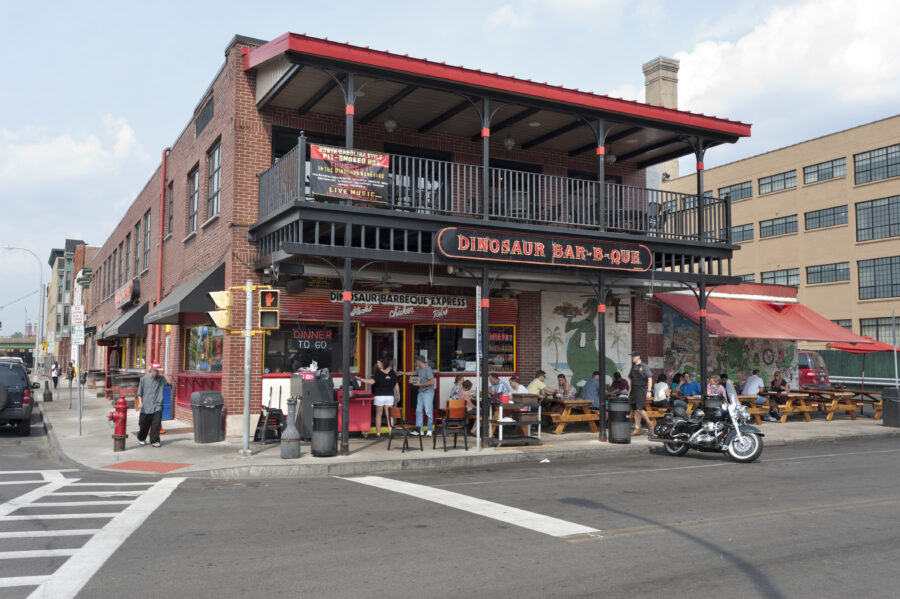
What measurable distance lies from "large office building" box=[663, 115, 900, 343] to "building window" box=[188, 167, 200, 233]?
33945 millimetres

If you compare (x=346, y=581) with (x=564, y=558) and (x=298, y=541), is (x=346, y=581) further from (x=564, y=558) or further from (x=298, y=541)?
(x=564, y=558)

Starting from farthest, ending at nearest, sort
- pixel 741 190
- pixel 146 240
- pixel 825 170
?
pixel 741 190, pixel 825 170, pixel 146 240

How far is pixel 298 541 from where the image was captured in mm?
6590

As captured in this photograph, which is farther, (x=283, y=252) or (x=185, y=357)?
(x=185, y=357)

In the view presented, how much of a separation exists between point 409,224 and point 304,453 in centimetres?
478

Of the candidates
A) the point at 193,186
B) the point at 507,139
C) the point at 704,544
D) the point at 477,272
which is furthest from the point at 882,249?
the point at 704,544

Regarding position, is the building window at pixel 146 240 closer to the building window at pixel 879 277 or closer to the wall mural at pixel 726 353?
the wall mural at pixel 726 353

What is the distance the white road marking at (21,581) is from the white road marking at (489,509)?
428cm

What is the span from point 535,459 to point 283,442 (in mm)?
4689

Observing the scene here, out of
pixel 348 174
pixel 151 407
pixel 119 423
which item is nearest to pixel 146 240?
pixel 151 407

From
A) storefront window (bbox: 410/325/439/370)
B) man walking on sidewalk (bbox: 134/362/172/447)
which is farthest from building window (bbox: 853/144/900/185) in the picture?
man walking on sidewalk (bbox: 134/362/172/447)

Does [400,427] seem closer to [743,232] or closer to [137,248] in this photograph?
[137,248]

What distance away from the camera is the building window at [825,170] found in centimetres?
4272

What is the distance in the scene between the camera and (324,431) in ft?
40.0
